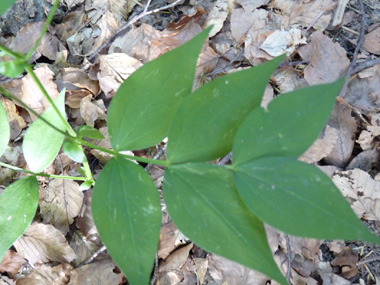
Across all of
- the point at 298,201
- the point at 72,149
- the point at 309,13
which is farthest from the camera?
the point at 309,13

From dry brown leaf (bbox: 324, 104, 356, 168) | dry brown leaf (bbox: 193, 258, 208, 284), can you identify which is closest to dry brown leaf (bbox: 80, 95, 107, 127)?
dry brown leaf (bbox: 193, 258, 208, 284)

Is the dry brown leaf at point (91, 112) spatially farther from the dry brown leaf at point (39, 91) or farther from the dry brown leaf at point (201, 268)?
the dry brown leaf at point (201, 268)

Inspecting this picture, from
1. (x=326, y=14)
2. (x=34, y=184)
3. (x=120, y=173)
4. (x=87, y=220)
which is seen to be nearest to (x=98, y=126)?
(x=87, y=220)

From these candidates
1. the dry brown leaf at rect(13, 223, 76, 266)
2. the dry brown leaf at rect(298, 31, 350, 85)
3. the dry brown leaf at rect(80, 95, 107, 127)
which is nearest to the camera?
the dry brown leaf at rect(13, 223, 76, 266)

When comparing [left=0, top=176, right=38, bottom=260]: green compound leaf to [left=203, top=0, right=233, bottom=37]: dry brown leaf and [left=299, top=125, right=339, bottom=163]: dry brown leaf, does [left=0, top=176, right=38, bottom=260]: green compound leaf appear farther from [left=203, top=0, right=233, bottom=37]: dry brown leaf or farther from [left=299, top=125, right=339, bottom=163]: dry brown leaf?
[left=203, top=0, right=233, bottom=37]: dry brown leaf

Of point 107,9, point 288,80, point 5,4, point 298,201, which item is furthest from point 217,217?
point 107,9

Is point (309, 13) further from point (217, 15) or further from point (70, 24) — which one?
point (70, 24)
